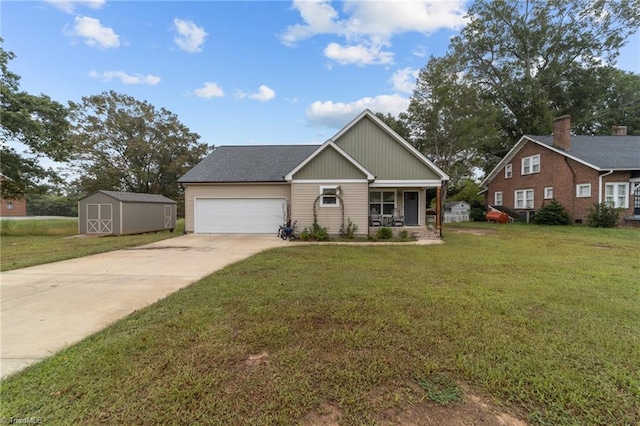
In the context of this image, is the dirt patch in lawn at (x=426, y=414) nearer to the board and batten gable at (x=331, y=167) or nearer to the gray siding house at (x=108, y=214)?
the board and batten gable at (x=331, y=167)

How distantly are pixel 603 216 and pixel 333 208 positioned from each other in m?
15.7

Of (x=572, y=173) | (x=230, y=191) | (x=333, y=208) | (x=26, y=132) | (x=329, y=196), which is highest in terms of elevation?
(x=26, y=132)

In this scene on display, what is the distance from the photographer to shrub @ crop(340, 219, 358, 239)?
41.5ft

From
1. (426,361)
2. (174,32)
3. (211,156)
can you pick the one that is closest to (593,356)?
(426,361)

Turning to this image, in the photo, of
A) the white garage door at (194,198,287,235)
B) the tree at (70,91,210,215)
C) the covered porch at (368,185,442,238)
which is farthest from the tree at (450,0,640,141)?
the tree at (70,91,210,215)

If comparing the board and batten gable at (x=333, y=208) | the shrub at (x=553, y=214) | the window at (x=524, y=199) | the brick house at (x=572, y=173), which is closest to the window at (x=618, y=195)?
the brick house at (x=572, y=173)

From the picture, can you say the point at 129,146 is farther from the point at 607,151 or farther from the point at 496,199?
the point at 607,151

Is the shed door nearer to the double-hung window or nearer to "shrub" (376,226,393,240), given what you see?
"shrub" (376,226,393,240)

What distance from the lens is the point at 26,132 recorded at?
1582 centimetres

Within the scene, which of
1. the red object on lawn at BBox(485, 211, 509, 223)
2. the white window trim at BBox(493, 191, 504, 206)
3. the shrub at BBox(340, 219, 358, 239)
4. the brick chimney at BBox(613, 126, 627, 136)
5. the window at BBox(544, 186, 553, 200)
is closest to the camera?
the shrub at BBox(340, 219, 358, 239)

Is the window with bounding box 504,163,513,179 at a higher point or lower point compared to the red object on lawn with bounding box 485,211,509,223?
higher

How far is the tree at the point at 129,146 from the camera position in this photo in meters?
28.0

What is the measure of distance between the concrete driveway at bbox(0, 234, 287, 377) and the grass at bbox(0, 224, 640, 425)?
419mm

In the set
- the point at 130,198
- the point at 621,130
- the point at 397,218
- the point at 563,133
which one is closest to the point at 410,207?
the point at 397,218
